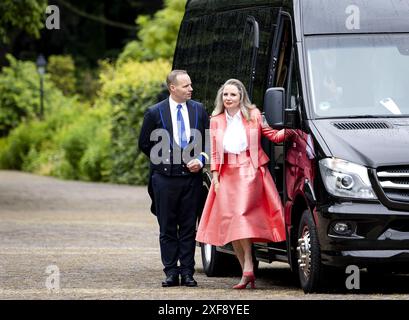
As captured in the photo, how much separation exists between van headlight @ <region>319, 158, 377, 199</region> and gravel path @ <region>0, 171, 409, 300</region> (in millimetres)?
788

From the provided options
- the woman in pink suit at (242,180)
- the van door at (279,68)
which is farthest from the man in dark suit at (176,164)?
the van door at (279,68)

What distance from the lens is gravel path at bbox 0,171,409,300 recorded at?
464 inches

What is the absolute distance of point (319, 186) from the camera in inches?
442

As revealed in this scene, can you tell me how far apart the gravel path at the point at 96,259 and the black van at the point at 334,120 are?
433 millimetres

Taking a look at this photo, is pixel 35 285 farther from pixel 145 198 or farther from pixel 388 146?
pixel 145 198

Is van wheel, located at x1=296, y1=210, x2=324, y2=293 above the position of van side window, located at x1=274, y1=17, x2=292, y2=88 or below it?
below

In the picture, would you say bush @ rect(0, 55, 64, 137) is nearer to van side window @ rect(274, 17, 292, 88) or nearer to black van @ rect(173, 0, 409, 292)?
black van @ rect(173, 0, 409, 292)

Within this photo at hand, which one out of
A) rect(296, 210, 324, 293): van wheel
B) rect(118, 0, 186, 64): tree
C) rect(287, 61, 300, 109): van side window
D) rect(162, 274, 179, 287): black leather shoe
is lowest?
rect(162, 274, 179, 287): black leather shoe

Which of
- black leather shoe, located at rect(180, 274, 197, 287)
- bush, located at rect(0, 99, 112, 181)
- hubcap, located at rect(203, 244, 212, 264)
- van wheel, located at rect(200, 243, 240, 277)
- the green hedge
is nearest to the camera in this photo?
black leather shoe, located at rect(180, 274, 197, 287)

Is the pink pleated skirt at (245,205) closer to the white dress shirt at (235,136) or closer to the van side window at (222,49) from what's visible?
the white dress shirt at (235,136)

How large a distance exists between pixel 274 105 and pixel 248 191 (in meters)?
0.86

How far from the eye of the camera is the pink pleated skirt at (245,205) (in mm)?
12234

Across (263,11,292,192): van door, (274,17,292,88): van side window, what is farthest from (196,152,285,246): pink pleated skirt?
(274,17,292,88): van side window

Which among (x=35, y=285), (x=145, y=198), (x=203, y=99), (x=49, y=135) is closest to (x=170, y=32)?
(x=49, y=135)
